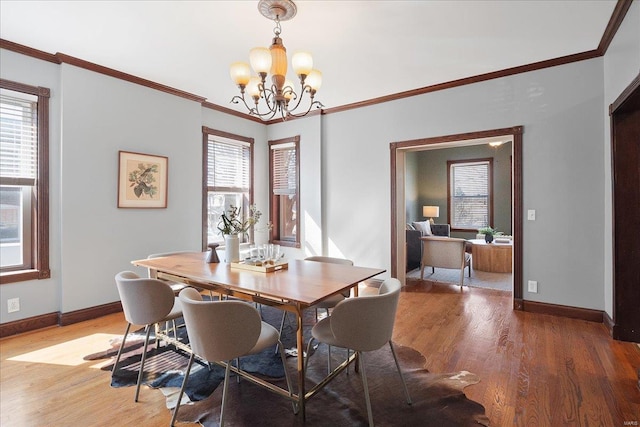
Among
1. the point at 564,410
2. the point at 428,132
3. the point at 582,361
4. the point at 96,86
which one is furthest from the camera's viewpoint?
the point at 428,132

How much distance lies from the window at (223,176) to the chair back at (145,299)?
2.72 m

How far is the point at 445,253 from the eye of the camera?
16.3ft

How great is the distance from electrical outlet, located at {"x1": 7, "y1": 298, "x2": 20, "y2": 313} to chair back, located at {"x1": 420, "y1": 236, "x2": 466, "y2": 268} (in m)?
5.06

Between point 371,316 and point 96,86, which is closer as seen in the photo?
point 371,316

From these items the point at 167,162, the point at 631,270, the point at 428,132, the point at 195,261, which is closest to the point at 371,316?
the point at 195,261

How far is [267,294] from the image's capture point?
5.82ft

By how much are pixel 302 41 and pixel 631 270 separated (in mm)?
3616

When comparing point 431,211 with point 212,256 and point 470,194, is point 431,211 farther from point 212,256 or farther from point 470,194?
point 212,256

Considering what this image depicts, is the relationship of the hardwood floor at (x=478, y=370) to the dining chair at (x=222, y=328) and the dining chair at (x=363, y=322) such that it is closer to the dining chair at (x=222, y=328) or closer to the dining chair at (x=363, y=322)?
the dining chair at (x=222, y=328)

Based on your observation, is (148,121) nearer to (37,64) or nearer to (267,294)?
(37,64)

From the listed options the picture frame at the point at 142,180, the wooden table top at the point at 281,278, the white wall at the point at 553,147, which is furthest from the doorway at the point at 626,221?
the picture frame at the point at 142,180

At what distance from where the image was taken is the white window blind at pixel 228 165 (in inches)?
196

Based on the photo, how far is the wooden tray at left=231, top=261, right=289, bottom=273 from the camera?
91.8 inches

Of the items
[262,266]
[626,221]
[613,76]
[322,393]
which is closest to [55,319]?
[262,266]
